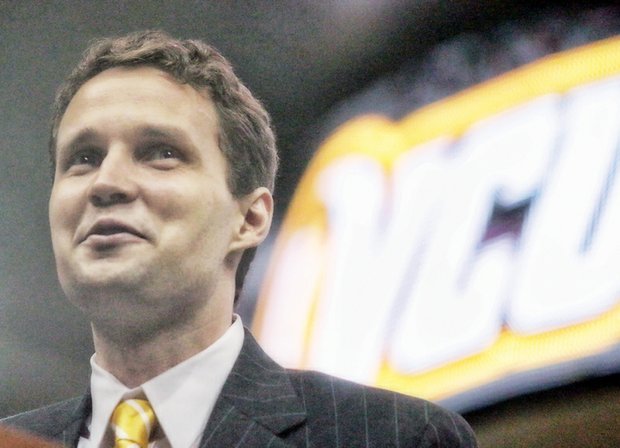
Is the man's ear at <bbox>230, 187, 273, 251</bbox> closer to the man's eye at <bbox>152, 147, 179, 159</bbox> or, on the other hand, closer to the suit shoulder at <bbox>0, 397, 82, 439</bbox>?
the man's eye at <bbox>152, 147, 179, 159</bbox>

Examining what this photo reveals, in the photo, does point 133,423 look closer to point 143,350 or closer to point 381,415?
point 143,350

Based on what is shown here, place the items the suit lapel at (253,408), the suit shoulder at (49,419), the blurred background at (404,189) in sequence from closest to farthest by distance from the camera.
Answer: the suit lapel at (253,408) < the suit shoulder at (49,419) < the blurred background at (404,189)

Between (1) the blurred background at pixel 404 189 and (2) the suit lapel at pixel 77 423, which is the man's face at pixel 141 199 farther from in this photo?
(1) the blurred background at pixel 404 189

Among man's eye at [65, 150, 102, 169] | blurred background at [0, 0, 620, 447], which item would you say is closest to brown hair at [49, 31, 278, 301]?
man's eye at [65, 150, 102, 169]

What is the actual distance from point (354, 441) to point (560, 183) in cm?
100

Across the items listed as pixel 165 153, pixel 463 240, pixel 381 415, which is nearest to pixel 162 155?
pixel 165 153

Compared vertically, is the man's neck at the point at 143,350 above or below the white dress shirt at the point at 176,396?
above

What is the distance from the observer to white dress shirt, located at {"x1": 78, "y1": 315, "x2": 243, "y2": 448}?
0.85 metres

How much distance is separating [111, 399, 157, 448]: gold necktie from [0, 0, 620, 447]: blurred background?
0.63m

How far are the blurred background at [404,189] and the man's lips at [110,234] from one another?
667 millimetres

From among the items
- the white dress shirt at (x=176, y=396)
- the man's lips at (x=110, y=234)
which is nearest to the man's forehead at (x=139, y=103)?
the man's lips at (x=110, y=234)

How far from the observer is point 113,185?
0.87 metres

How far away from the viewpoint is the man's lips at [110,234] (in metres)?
A: 0.86

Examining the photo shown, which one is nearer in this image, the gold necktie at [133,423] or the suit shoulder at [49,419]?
the gold necktie at [133,423]
